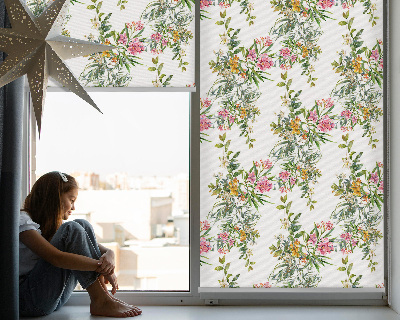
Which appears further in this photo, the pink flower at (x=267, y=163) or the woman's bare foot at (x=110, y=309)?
the pink flower at (x=267, y=163)

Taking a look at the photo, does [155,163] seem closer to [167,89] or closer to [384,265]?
[167,89]

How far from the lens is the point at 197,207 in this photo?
107 inches

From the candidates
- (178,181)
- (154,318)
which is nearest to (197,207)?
(178,181)

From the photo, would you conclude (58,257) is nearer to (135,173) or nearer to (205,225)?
(135,173)

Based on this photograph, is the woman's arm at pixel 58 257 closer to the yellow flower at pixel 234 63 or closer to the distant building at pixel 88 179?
the distant building at pixel 88 179

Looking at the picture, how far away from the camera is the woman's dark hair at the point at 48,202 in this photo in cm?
254

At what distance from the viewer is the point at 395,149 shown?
2.62 meters

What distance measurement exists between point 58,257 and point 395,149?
1.69m

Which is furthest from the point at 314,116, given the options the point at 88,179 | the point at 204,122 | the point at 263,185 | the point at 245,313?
the point at 88,179

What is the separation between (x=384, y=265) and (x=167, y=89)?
143cm

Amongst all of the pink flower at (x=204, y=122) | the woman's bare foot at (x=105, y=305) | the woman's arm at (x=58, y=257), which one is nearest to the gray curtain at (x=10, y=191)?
the woman's arm at (x=58, y=257)

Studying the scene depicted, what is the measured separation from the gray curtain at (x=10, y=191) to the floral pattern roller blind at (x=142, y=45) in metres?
0.49

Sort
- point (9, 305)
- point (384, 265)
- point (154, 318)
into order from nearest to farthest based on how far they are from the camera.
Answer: point (9, 305)
point (154, 318)
point (384, 265)

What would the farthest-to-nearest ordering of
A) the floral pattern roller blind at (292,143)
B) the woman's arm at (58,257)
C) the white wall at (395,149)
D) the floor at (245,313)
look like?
the floral pattern roller blind at (292,143)
the white wall at (395,149)
the floor at (245,313)
the woman's arm at (58,257)
